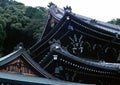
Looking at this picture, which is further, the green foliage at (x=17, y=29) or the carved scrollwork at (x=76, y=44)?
the green foliage at (x=17, y=29)

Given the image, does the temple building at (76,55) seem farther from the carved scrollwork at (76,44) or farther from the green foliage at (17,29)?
the green foliage at (17,29)

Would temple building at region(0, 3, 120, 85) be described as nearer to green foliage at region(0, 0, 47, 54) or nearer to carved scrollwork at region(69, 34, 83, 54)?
carved scrollwork at region(69, 34, 83, 54)

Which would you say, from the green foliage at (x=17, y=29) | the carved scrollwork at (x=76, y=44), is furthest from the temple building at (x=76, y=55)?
the green foliage at (x=17, y=29)

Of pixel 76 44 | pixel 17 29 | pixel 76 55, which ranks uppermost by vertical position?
pixel 76 44

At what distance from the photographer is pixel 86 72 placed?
1383cm

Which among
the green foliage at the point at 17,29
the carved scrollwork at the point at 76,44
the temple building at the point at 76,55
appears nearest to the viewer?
the temple building at the point at 76,55

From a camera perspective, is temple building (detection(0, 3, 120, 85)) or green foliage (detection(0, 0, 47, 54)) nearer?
temple building (detection(0, 3, 120, 85))

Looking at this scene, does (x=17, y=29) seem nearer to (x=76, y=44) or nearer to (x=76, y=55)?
(x=76, y=55)

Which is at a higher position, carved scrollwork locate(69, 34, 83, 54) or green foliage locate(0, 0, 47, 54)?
carved scrollwork locate(69, 34, 83, 54)

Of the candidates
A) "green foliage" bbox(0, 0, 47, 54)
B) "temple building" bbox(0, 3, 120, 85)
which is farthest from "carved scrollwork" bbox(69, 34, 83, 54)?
"green foliage" bbox(0, 0, 47, 54)

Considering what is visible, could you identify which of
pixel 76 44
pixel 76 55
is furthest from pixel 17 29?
pixel 76 44

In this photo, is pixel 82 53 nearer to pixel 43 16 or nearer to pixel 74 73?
pixel 74 73

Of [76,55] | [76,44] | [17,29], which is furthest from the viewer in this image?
[17,29]

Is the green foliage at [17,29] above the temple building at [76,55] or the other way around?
the other way around
